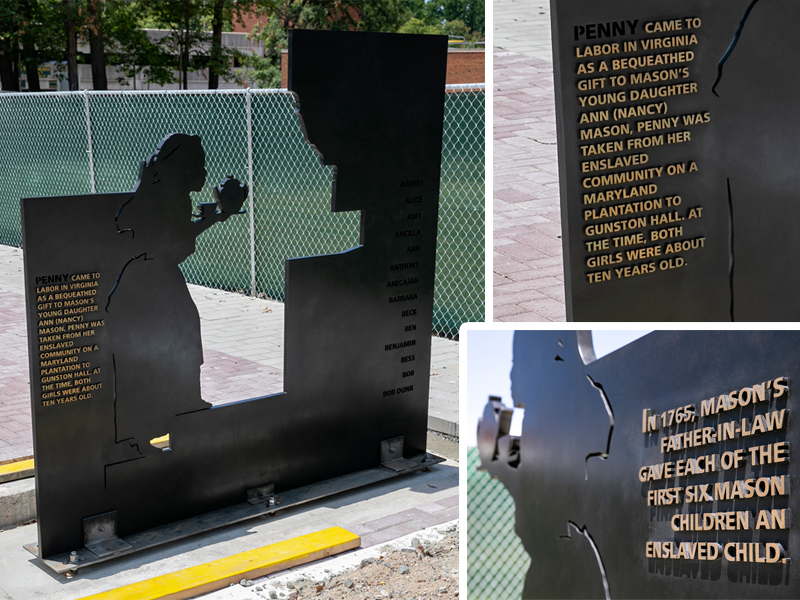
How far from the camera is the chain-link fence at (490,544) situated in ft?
16.6

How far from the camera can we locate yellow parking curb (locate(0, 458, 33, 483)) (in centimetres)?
469

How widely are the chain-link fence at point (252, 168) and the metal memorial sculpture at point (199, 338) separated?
308 cm

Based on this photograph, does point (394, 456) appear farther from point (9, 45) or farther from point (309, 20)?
point (309, 20)

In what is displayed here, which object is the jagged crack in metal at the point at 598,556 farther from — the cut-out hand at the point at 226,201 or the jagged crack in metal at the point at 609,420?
the cut-out hand at the point at 226,201

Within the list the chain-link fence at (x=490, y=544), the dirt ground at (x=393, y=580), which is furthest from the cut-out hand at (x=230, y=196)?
the chain-link fence at (x=490, y=544)

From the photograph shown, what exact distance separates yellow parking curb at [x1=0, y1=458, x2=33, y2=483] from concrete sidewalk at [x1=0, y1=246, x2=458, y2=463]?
0.46 ft

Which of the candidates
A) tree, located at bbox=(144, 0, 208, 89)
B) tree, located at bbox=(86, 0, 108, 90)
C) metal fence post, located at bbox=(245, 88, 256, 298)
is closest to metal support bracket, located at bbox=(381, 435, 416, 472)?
metal fence post, located at bbox=(245, 88, 256, 298)

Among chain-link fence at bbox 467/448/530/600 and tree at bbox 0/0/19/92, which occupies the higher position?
tree at bbox 0/0/19/92

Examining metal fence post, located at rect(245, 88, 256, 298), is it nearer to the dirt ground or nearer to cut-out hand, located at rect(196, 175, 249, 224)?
cut-out hand, located at rect(196, 175, 249, 224)

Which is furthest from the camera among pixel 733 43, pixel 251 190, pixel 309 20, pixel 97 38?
pixel 309 20

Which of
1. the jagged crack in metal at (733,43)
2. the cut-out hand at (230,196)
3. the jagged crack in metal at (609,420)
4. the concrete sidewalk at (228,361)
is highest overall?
the jagged crack in metal at (733,43)

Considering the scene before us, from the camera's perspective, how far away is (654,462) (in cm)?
250

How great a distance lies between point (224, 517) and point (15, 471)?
1269mm

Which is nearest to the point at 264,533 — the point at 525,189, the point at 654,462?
the point at 654,462
